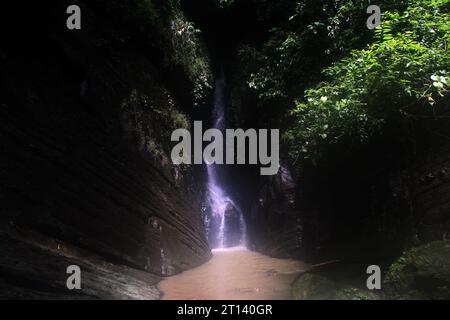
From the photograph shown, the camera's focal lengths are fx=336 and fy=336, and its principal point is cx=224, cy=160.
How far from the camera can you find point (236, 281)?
6.77m

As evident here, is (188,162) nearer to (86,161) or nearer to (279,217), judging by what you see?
(279,217)

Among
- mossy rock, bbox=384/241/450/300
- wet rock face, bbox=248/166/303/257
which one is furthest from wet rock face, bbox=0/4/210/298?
mossy rock, bbox=384/241/450/300

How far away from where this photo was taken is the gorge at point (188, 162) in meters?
4.90

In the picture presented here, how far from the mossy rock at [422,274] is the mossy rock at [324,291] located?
0.38m

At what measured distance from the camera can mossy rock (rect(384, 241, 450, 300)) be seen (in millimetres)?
4340

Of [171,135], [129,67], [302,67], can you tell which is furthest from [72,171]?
[302,67]

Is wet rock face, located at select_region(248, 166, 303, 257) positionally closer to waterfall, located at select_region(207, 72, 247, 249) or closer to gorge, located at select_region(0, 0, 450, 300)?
gorge, located at select_region(0, 0, 450, 300)

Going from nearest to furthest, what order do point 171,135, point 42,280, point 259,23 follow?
point 42,280 < point 171,135 < point 259,23

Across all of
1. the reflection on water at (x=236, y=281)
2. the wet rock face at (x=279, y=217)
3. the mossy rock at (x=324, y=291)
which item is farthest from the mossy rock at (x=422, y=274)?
the wet rock face at (x=279, y=217)

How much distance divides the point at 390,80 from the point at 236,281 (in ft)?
Result: 15.5

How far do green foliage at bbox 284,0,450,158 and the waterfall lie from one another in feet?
23.2

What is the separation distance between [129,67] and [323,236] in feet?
20.2

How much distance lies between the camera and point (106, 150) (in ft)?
20.7

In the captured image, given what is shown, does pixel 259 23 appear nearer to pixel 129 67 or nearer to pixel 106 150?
pixel 129 67
